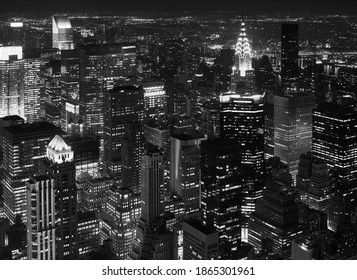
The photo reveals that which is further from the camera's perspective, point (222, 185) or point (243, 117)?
point (243, 117)

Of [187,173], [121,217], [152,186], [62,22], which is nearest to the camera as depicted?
[62,22]

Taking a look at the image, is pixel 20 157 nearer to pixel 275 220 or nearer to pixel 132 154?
pixel 132 154

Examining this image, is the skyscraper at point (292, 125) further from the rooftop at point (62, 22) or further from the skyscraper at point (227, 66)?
the rooftop at point (62, 22)

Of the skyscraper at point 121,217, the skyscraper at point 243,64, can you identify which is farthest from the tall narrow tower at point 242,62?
the skyscraper at point 121,217

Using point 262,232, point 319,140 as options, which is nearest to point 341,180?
point 319,140

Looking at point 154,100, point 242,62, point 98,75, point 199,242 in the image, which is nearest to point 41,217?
point 199,242

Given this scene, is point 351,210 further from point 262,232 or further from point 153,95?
point 153,95
